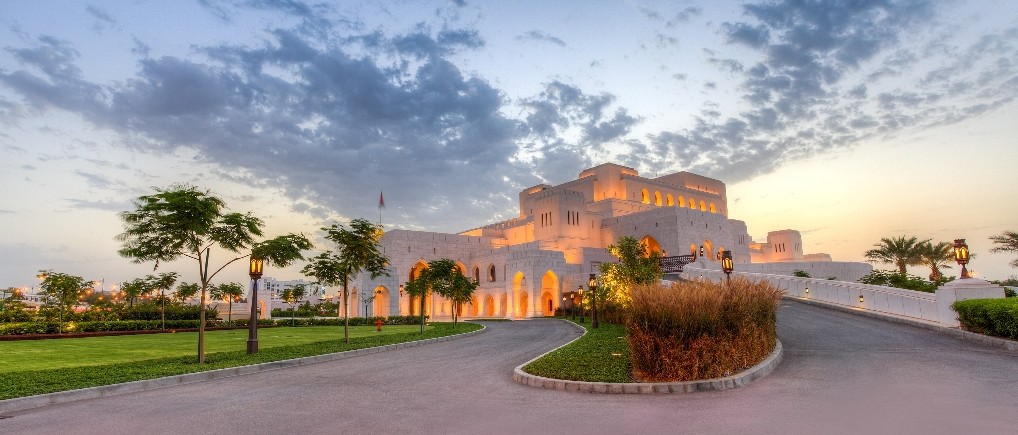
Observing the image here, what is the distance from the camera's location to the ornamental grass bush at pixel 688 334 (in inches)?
325

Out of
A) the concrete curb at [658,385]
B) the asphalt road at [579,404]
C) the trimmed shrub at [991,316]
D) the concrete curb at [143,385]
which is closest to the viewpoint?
the asphalt road at [579,404]

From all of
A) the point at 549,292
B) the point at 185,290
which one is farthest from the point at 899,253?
the point at 185,290

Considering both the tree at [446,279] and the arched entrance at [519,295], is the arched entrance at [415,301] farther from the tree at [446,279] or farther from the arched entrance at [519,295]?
the tree at [446,279]

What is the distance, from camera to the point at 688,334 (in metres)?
8.38

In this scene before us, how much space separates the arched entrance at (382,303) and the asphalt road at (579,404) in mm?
40634

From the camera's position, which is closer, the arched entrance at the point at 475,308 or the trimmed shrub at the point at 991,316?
the trimmed shrub at the point at 991,316

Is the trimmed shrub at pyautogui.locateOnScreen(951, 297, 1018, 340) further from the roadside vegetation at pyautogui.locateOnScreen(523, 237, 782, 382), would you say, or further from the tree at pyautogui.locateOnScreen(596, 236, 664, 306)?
the tree at pyautogui.locateOnScreen(596, 236, 664, 306)

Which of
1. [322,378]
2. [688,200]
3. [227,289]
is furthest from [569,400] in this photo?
[688,200]

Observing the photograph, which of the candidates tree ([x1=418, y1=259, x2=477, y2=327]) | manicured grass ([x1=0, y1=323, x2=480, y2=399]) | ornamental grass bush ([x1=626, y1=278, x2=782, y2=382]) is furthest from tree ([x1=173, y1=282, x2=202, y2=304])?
ornamental grass bush ([x1=626, y1=278, x2=782, y2=382])

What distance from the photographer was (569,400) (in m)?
7.58

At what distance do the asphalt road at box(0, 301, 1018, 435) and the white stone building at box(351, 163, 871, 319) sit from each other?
106 feet

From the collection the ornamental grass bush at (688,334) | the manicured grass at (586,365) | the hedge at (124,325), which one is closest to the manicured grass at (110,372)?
the manicured grass at (586,365)

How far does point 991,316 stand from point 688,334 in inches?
358

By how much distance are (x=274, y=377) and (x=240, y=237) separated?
472 cm
